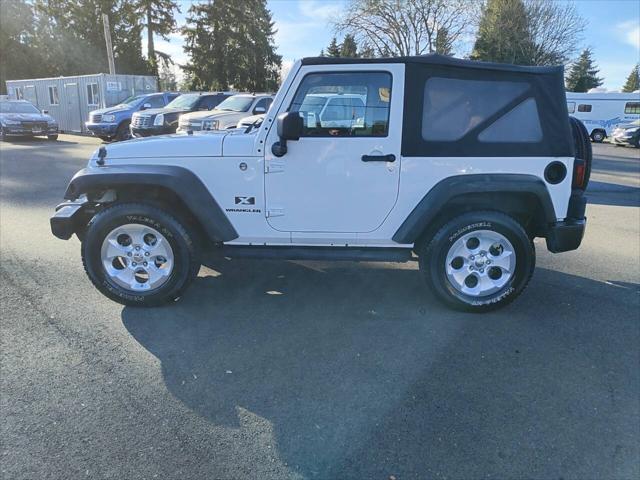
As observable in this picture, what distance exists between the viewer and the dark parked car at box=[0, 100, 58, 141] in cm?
1897

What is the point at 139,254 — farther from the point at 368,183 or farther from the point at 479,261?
the point at 479,261

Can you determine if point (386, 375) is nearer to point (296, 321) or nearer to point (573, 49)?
point (296, 321)

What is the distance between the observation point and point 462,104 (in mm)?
3857

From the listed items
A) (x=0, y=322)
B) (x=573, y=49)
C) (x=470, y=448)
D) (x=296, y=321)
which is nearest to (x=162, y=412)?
(x=296, y=321)

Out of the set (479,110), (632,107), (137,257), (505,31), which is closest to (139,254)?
(137,257)

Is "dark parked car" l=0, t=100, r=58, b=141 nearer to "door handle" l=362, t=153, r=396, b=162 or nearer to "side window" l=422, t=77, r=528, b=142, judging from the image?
"door handle" l=362, t=153, r=396, b=162

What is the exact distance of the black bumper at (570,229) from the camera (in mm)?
3969

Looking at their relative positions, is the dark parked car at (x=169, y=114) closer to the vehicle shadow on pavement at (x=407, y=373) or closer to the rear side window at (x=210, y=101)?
the rear side window at (x=210, y=101)

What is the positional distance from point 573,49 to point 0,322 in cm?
4438

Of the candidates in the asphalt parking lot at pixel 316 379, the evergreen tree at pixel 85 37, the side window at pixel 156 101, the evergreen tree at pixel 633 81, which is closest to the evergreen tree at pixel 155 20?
the evergreen tree at pixel 85 37

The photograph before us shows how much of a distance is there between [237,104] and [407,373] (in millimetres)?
11755

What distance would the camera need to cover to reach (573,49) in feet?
126

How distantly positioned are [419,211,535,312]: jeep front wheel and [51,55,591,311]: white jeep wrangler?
0.01 meters

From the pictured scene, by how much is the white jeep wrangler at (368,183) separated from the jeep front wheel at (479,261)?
0.01m
